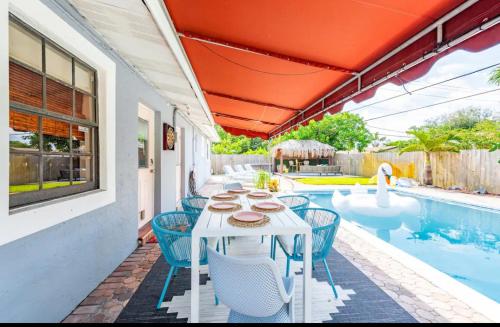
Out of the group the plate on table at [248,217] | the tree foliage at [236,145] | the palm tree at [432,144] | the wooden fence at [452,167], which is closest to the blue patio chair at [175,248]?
the plate on table at [248,217]

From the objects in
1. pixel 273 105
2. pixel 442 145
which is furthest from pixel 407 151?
pixel 273 105

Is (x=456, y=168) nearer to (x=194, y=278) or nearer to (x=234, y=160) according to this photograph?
(x=194, y=278)

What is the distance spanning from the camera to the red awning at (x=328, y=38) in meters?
2.20

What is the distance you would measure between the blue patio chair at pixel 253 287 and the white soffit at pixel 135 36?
2.21 metres

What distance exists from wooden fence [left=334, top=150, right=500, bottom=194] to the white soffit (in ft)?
43.9

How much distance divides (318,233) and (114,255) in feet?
9.04

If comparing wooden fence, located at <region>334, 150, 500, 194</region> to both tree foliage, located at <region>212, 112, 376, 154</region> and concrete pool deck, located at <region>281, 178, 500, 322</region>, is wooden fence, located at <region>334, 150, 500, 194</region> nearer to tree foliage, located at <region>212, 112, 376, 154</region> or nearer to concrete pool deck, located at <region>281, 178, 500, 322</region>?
concrete pool deck, located at <region>281, 178, 500, 322</region>

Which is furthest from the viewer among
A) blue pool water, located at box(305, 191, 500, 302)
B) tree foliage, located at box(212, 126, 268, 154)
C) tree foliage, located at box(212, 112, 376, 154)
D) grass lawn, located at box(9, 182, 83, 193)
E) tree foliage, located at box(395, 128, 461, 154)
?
tree foliage, located at box(212, 126, 268, 154)

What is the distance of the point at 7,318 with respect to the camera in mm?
1798

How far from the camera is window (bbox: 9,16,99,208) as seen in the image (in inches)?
78.5

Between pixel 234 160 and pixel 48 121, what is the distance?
69.3ft

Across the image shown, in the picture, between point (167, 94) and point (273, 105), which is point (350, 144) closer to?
point (273, 105)

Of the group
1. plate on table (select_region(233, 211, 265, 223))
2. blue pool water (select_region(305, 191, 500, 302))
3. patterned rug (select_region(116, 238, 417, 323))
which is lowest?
blue pool water (select_region(305, 191, 500, 302))

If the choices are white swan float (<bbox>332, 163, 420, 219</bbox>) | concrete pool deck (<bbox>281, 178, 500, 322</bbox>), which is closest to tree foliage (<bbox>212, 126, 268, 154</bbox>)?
white swan float (<bbox>332, 163, 420, 219</bbox>)
